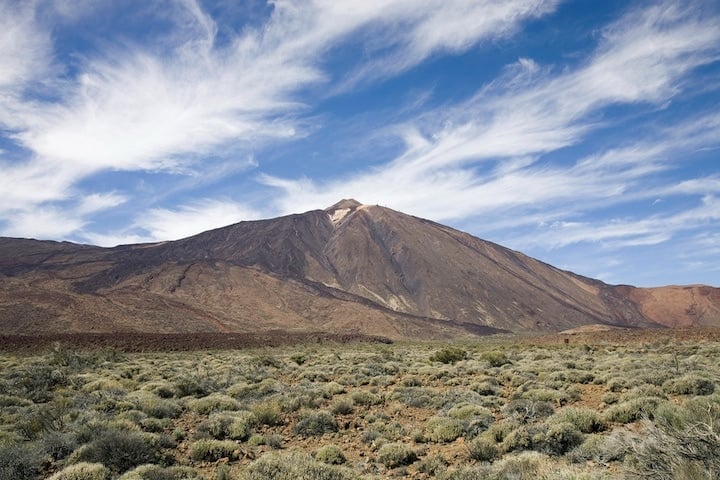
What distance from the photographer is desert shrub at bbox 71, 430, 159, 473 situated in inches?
332

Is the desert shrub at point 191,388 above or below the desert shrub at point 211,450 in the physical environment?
above

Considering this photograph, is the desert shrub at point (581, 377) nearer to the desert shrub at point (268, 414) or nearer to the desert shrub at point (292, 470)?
the desert shrub at point (268, 414)

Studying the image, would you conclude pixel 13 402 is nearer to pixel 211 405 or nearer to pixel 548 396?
pixel 211 405

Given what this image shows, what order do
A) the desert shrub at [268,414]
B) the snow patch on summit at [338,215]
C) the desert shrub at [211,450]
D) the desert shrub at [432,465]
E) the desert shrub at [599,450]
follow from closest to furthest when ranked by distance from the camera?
the desert shrub at [599,450] → the desert shrub at [432,465] → the desert shrub at [211,450] → the desert shrub at [268,414] → the snow patch on summit at [338,215]

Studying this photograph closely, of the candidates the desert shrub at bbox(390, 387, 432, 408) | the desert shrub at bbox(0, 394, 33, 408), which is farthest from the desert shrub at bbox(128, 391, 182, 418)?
the desert shrub at bbox(390, 387, 432, 408)

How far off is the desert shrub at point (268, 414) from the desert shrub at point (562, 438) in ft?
21.3

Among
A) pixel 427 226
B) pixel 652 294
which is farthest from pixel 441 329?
pixel 652 294

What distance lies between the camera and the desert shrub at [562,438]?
8.52 m

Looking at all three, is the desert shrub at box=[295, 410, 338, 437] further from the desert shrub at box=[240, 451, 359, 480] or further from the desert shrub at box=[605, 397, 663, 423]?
the desert shrub at box=[605, 397, 663, 423]

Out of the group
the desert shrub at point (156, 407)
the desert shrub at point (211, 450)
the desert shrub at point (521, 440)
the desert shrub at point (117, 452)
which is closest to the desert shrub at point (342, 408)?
the desert shrub at point (211, 450)

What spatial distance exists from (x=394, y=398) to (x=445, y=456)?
5.48 m

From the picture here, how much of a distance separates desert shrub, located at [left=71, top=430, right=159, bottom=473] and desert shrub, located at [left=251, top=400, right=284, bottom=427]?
3.16m

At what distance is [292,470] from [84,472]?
3.51 metres

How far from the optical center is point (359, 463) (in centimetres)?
898
